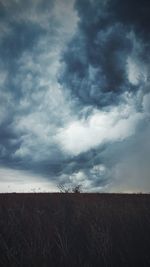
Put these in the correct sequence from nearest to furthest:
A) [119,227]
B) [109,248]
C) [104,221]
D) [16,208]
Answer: [109,248], [119,227], [104,221], [16,208]

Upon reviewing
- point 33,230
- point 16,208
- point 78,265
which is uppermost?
point 16,208

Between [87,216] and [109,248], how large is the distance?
95.7 inches

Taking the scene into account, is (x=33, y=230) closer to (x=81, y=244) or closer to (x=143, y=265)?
(x=81, y=244)

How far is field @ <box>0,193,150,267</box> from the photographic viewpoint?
16.4 ft

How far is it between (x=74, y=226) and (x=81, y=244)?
1091 mm

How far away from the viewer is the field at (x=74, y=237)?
500 centimetres

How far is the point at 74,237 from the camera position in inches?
255

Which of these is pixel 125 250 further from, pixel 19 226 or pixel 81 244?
pixel 19 226

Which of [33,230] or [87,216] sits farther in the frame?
[87,216]

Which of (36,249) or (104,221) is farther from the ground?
(104,221)

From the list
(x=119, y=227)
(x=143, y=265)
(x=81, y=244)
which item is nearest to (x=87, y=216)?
(x=119, y=227)

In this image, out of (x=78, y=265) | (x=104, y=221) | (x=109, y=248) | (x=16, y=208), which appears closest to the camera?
(x=78, y=265)

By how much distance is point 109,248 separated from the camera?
17.3 feet

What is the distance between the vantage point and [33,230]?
22.6ft
